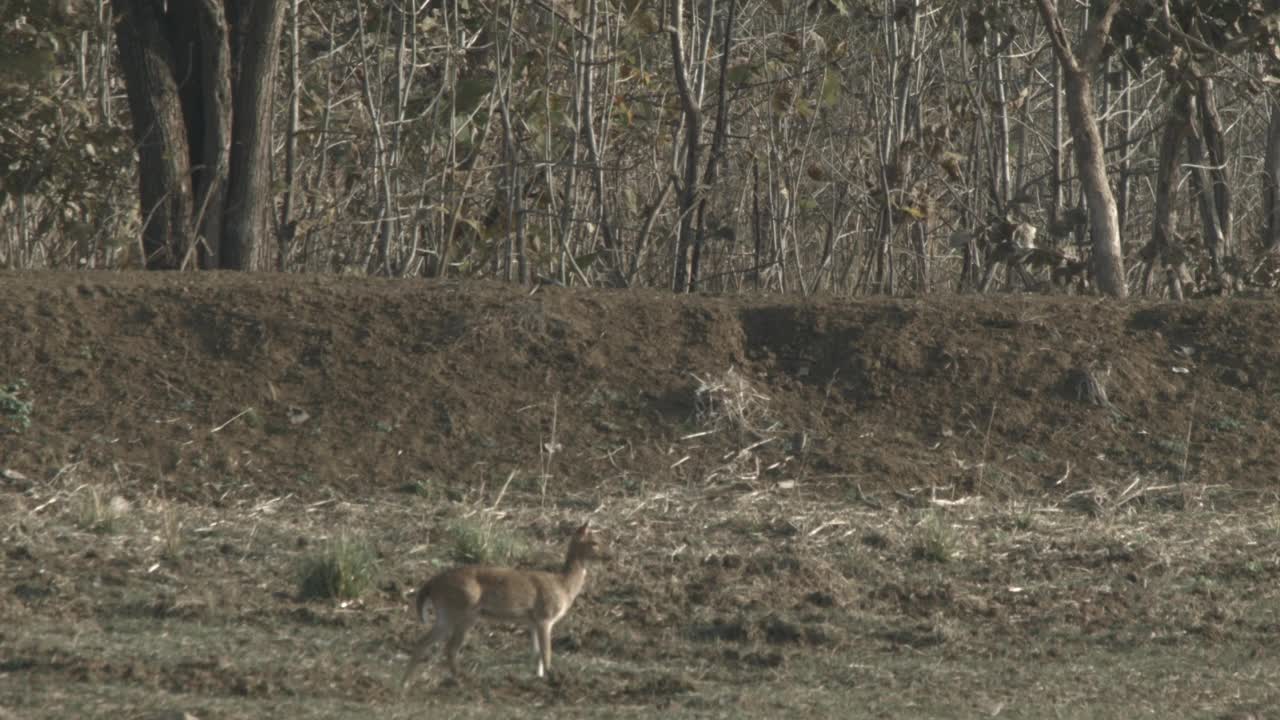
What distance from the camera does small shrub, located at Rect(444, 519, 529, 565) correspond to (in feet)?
28.0

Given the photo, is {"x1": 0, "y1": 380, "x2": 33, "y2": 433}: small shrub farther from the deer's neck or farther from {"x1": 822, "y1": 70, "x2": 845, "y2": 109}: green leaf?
{"x1": 822, "y1": 70, "x2": 845, "y2": 109}: green leaf

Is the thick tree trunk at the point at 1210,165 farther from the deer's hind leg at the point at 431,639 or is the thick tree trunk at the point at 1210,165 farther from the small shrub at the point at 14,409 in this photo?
the deer's hind leg at the point at 431,639

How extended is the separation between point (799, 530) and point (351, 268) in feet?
22.2

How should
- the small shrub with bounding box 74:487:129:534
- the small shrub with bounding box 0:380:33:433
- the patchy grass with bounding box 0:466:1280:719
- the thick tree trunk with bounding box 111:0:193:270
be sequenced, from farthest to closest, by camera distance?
the thick tree trunk with bounding box 111:0:193:270 < the small shrub with bounding box 0:380:33:433 < the small shrub with bounding box 74:487:129:534 < the patchy grass with bounding box 0:466:1280:719

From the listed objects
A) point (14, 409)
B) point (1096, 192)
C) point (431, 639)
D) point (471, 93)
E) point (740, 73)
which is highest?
point (740, 73)

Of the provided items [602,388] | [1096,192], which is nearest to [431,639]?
[602,388]

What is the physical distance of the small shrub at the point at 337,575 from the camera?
7852mm

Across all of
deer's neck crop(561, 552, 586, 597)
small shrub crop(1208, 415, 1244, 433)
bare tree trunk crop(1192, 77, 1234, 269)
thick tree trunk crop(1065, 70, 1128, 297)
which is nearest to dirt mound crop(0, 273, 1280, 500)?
small shrub crop(1208, 415, 1244, 433)

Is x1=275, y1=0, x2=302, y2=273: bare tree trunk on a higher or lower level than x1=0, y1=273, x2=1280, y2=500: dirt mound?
higher

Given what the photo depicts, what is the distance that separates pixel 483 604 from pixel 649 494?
11.6 ft

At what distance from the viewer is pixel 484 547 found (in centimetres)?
855

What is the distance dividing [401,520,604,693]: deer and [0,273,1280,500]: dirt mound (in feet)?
11.1

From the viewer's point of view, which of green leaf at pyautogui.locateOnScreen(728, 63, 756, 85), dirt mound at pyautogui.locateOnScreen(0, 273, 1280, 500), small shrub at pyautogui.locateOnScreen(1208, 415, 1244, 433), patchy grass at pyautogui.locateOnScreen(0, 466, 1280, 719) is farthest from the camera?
green leaf at pyautogui.locateOnScreen(728, 63, 756, 85)

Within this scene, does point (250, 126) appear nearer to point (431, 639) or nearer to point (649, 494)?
point (649, 494)
